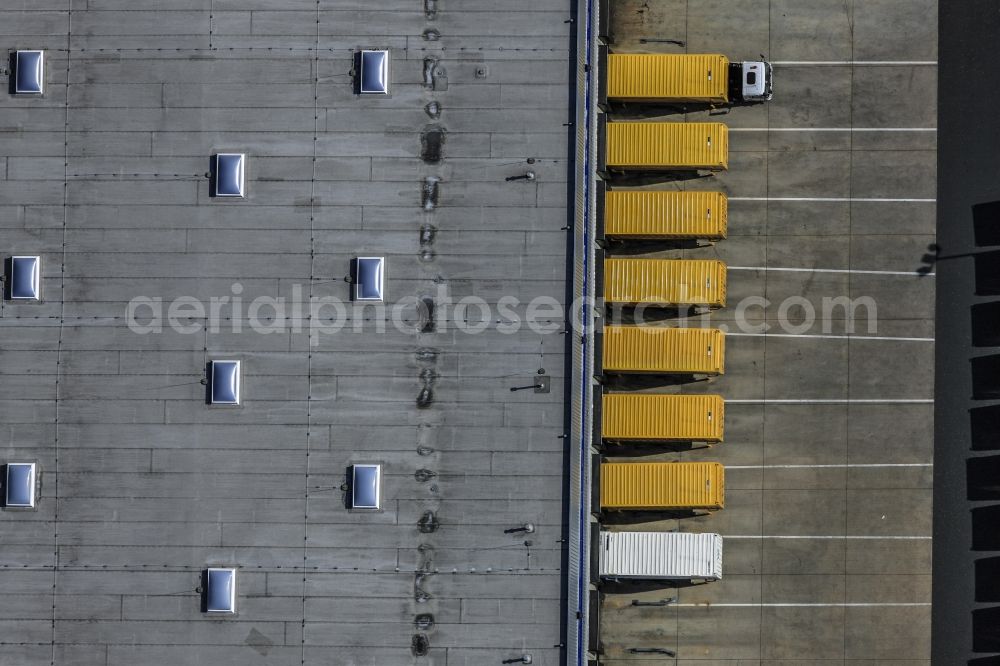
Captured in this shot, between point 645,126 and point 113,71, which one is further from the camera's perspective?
point 645,126

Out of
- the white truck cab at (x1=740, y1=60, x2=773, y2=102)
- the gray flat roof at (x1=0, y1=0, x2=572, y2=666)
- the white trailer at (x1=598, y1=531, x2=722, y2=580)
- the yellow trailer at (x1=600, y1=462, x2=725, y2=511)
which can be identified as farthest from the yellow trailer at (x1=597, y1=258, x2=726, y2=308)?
the white trailer at (x1=598, y1=531, x2=722, y2=580)

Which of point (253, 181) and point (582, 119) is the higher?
point (582, 119)

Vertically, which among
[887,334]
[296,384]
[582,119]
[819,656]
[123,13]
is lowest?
[819,656]

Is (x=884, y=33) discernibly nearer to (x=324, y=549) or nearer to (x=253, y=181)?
(x=253, y=181)

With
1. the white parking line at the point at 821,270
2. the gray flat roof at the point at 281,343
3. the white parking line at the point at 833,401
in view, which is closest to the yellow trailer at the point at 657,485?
the white parking line at the point at 833,401

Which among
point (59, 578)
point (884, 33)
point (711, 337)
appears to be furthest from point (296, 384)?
point (884, 33)

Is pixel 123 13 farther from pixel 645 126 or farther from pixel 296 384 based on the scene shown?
pixel 645 126
